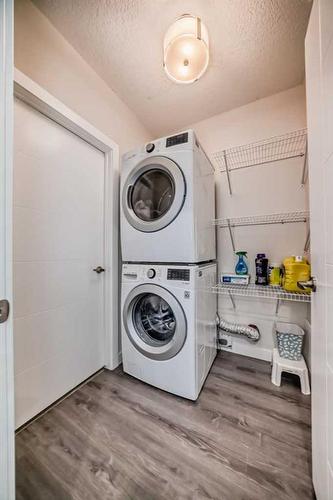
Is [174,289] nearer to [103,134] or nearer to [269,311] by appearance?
[269,311]

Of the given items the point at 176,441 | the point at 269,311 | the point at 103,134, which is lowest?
the point at 176,441

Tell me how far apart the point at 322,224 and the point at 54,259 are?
144 cm

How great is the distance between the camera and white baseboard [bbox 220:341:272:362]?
1759 millimetres

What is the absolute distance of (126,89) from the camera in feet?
5.44

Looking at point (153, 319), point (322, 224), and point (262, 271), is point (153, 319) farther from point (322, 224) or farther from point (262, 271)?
point (322, 224)

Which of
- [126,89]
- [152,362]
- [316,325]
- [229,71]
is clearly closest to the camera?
[316,325]

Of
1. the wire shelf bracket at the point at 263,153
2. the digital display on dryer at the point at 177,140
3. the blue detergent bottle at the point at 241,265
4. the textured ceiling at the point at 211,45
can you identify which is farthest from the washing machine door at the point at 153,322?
the textured ceiling at the point at 211,45

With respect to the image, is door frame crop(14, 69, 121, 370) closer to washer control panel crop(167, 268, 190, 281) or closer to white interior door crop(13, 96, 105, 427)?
white interior door crop(13, 96, 105, 427)

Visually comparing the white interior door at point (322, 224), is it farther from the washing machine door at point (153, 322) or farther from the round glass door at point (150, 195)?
the round glass door at point (150, 195)

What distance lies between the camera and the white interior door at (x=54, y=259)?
3.61ft

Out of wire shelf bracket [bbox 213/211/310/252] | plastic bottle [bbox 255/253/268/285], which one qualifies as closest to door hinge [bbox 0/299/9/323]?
wire shelf bracket [bbox 213/211/310/252]

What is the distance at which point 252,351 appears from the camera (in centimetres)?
181

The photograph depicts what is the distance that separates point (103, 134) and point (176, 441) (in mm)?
2121

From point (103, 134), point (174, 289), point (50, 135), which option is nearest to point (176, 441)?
point (174, 289)
